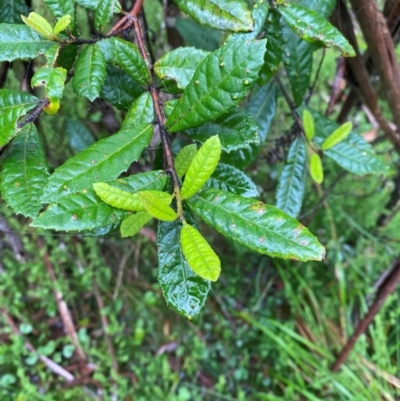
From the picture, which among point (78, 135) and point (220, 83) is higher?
point (220, 83)

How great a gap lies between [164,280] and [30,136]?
0.25 meters

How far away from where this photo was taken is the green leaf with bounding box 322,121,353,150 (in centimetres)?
71

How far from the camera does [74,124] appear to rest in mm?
1024

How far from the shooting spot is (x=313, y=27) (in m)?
0.54

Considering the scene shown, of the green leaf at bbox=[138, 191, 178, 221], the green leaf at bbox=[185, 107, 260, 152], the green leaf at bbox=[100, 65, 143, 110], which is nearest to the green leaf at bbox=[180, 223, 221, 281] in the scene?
the green leaf at bbox=[138, 191, 178, 221]

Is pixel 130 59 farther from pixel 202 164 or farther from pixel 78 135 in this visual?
pixel 78 135

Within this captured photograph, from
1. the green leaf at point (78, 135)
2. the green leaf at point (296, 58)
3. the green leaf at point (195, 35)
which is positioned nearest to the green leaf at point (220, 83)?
the green leaf at point (296, 58)

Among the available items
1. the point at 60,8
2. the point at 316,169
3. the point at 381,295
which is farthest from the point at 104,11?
the point at 381,295

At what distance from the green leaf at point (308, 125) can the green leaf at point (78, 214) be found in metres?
0.45

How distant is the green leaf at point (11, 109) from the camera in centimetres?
42

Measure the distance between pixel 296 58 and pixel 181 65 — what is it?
30 cm

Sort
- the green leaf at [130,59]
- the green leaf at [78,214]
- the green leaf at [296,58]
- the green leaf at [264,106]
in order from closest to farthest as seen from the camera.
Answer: the green leaf at [78,214]
the green leaf at [130,59]
the green leaf at [296,58]
the green leaf at [264,106]

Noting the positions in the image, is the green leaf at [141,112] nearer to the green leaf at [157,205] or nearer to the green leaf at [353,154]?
the green leaf at [157,205]

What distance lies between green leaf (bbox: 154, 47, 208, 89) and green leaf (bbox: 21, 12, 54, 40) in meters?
0.14
